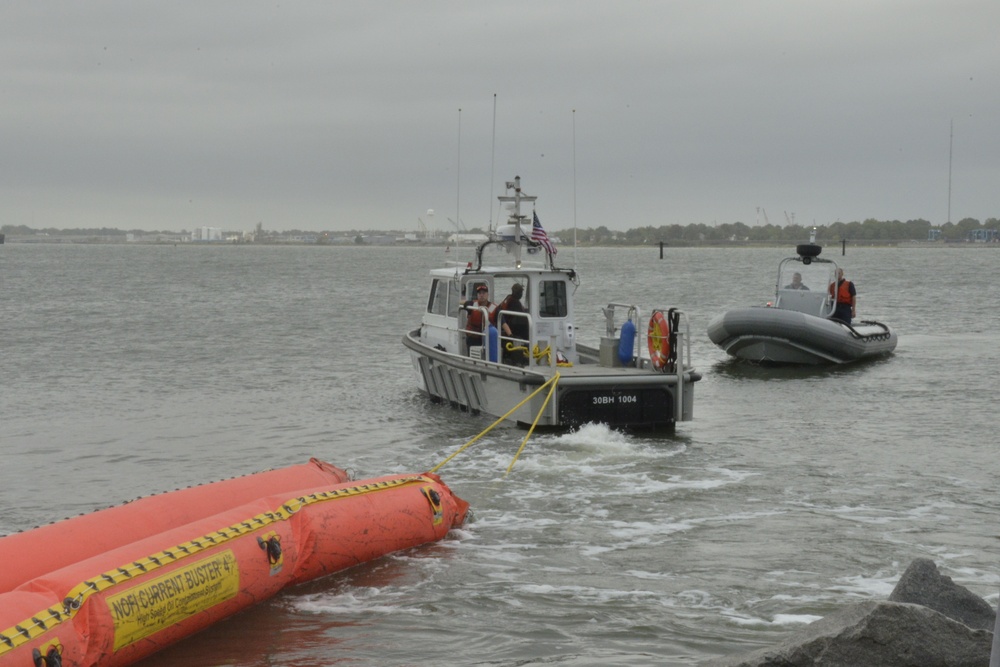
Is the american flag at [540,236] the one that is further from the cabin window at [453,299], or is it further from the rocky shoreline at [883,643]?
the rocky shoreline at [883,643]

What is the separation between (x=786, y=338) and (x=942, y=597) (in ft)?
57.3

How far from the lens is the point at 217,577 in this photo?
801 cm

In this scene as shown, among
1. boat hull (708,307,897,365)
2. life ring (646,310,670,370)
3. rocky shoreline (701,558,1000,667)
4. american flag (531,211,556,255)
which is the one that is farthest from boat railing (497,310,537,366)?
rocky shoreline (701,558,1000,667)

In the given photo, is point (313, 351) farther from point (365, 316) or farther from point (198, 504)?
point (198, 504)

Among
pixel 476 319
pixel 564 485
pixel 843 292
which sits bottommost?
pixel 564 485

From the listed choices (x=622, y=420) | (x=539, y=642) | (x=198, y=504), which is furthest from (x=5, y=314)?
(x=539, y=642)

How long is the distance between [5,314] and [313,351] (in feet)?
64.3

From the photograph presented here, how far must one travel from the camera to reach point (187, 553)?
26.0 feet

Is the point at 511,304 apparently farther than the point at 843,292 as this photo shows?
No

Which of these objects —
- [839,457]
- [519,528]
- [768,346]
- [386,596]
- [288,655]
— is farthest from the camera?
[768,346]

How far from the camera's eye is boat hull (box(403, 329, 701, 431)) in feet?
48.3

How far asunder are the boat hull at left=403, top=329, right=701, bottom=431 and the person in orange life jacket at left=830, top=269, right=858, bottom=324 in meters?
10.5

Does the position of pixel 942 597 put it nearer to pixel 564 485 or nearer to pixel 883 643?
pixel 883 643

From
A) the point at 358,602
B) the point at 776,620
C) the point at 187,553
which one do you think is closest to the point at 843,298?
the point at 776,620
